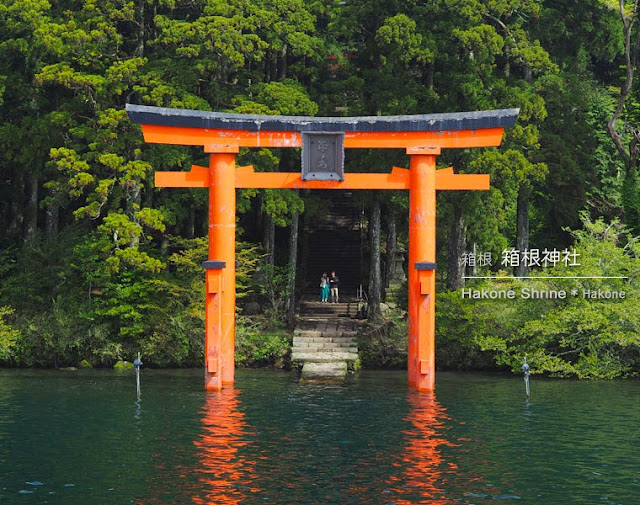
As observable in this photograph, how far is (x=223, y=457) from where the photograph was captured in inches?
869

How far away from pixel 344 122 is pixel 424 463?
12756 millimetres

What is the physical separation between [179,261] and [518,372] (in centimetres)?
1136

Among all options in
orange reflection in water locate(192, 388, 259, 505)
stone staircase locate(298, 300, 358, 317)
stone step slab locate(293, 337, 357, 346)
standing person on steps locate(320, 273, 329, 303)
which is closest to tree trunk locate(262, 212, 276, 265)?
stone staircase locate(298, 300, 358, 317)

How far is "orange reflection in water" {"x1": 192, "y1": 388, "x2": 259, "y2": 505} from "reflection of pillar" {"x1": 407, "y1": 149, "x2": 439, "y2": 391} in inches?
206

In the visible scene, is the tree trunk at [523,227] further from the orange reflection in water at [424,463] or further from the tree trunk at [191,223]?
the orange reflection in water at [424,463]

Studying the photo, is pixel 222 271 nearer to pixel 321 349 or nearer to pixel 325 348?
pixel 321 349

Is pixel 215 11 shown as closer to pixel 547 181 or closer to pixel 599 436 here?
pixel 547 181

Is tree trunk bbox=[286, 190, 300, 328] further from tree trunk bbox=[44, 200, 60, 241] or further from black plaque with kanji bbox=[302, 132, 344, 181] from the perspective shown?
tree trunk bbox=[44, 200, 60, 241]

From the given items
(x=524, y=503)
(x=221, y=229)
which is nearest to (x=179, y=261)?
(x=221, y=229)

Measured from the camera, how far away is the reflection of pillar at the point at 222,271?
102 ft

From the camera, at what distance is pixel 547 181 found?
136 ft

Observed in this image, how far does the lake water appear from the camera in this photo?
63.6 feet

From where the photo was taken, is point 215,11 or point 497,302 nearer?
point 497,302

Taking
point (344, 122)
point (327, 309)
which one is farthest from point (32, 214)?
point (344, 122)
